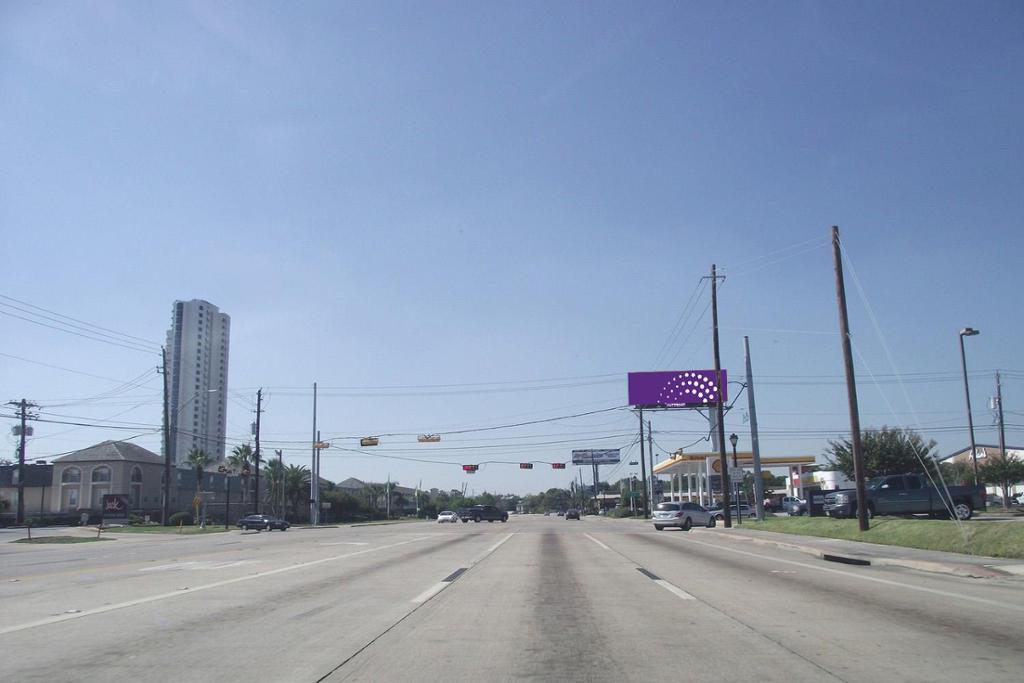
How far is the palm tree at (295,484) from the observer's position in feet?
327

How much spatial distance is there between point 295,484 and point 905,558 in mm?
90589

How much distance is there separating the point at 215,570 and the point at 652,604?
1119 cm

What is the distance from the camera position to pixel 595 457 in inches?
5039

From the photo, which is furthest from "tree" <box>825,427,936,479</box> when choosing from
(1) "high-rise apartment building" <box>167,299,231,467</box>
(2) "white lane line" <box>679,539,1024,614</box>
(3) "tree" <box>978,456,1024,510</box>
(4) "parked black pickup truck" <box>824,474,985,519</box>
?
(1) "high-rise apartment building" <box>167,299,231,467</box>

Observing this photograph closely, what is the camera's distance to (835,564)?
1836cm

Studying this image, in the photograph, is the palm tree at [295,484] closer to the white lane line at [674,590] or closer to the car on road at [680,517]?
the car on road at [680,517]

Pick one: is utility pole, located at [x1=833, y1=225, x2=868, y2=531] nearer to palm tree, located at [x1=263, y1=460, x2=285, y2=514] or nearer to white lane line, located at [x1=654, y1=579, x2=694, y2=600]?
white lane line, located at [x1=654, y1=579, x2=694, y2=600]

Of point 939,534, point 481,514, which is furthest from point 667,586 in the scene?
point 481,514

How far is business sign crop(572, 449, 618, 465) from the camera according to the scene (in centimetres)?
12751

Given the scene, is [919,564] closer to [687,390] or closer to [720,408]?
[720,408]

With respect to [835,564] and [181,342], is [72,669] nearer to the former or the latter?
[835,564]

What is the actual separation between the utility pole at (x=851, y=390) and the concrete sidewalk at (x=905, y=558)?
1.60 meters

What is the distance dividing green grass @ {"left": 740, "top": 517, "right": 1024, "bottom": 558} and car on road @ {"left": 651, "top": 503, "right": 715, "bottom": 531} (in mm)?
12771

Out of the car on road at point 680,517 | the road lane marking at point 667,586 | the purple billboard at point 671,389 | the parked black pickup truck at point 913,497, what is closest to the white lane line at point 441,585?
the road lane marking at point 667,586
